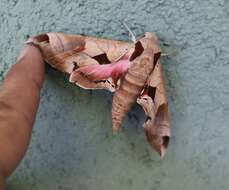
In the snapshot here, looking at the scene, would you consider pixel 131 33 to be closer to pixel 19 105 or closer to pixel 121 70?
pixel 121 70

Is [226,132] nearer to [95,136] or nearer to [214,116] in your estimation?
[214,116]

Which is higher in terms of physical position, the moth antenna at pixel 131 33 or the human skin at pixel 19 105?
the moth antenna at pixel 131 33

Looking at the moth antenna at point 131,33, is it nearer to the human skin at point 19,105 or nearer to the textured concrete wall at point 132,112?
the textured concrete wall at point 132,112

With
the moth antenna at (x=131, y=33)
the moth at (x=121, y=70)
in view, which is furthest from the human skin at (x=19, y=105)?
the moth antenna at (x=131, y=33)

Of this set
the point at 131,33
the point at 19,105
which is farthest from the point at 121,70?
the point at 19,105

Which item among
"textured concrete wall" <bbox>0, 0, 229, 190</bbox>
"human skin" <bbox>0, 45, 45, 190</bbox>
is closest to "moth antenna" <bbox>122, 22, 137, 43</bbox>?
"textured concrete wall" <bbox>0, 0, 229, 190</bbox>

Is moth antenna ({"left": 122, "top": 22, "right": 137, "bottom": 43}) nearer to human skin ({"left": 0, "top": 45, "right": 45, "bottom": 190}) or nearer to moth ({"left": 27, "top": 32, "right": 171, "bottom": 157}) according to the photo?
moth ({"left": 27, "top": 32, "right": 171, "bottom": 157})
